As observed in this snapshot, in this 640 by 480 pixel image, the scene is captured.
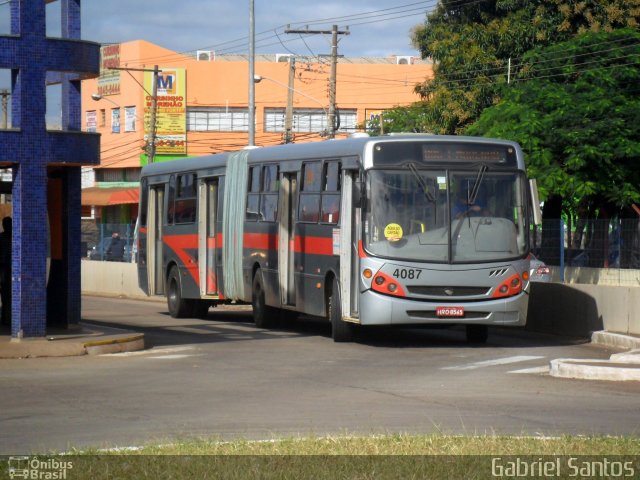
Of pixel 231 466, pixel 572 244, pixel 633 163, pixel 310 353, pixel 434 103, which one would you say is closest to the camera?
pixel 231 466

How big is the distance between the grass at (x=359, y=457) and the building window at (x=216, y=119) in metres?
61.6

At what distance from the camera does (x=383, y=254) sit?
18734mm

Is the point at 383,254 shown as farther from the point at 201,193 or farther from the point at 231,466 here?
the point at 231,466

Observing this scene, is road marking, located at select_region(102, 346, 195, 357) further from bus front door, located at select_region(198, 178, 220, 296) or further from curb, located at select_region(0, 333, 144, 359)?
bus front door, located at select_region(198, 178, 220, 296)

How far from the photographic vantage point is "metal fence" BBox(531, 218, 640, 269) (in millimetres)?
24203

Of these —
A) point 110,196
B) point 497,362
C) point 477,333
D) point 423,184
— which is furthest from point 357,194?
point 110,196

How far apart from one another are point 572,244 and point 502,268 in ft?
24.2

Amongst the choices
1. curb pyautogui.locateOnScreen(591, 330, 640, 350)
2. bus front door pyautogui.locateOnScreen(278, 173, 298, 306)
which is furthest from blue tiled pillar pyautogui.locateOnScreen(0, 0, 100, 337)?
curb pyautogui.locateOnScreen(591, 330, 640, 350)

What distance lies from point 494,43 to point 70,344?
1084 inches

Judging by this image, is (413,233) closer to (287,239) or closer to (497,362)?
(497,362)

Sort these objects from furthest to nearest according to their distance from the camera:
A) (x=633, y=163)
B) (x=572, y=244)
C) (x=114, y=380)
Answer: (x=633, y=163), (x=572, y=244), (x=114, y=380)

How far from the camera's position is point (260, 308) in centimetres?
2330

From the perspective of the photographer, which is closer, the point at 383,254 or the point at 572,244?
the point at 383,254

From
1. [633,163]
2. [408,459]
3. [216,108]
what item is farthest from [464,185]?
[216,108]
